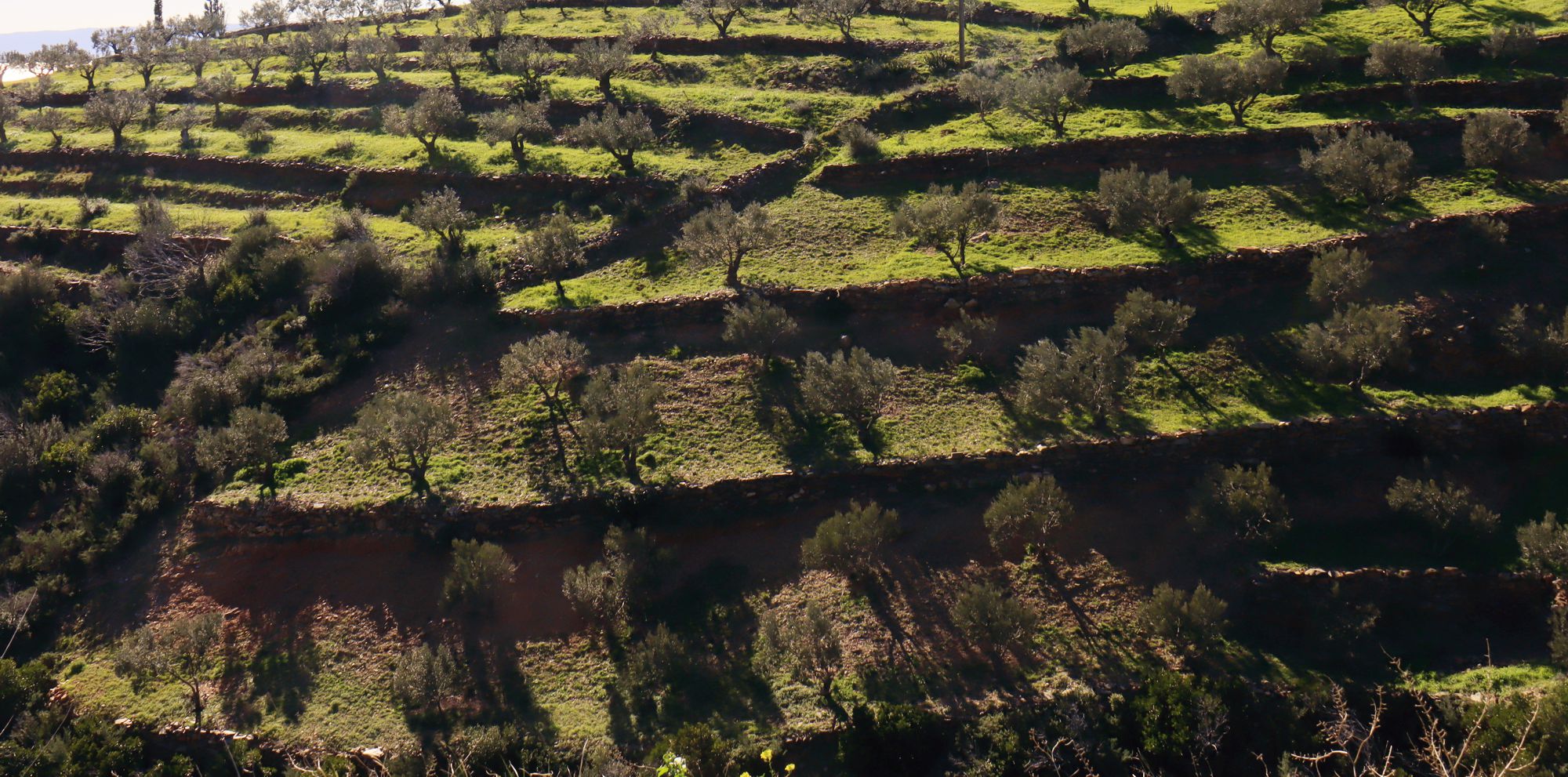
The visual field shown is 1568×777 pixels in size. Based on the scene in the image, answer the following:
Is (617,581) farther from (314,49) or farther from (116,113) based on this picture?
(314,49)

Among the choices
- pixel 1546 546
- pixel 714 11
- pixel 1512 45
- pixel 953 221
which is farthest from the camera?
pixel 714 11

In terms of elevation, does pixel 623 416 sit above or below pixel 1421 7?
below

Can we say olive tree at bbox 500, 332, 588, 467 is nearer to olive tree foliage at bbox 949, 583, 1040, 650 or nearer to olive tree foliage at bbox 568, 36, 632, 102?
olive tree foliage at bbox 949, 583, 1040, 650

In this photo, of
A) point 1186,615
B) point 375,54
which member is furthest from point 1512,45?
point 375,54

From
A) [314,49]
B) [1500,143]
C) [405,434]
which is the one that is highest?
[314,49]

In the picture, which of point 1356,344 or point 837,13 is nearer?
point 1356,344

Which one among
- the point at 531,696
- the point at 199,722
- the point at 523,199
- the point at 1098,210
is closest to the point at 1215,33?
the point at 1098,210

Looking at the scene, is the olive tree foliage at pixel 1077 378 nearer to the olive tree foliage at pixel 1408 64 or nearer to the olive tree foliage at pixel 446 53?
the olive tree foliage at pixel 1408 64
